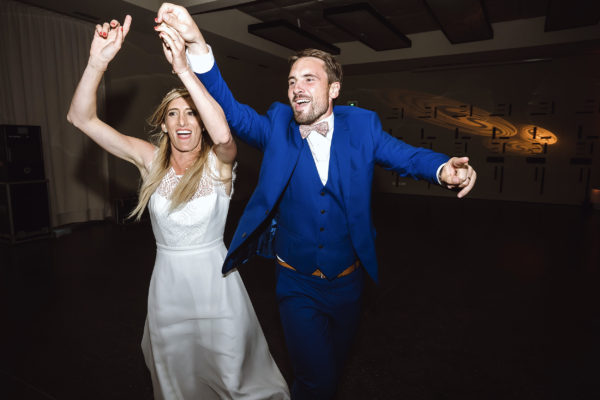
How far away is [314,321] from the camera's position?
149cm

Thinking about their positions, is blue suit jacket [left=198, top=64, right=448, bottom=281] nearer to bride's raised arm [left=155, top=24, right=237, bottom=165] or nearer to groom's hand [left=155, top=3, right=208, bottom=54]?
bride's raised arm [left=155, top=24, right=237, bottom=165]

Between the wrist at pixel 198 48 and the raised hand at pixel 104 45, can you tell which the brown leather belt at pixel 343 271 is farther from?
the raised hand at pixel 104 45

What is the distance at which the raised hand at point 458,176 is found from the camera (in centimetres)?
125

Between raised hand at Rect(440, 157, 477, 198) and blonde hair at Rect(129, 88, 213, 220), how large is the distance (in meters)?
1.01

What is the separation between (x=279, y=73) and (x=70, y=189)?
5616mm

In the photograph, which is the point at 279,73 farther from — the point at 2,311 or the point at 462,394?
the point at 462,394

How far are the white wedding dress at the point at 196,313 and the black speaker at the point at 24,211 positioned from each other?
3.97 meters

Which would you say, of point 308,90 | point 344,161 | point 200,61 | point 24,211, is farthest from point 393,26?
point 24,211

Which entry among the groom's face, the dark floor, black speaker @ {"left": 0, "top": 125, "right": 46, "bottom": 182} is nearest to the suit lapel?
the groom's face

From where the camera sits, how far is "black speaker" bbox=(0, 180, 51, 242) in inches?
178

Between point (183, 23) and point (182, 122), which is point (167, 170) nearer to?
point (182, 122)

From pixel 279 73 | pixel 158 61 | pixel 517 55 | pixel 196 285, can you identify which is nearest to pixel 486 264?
pixel 196 285

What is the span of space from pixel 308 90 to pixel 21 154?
181 inches

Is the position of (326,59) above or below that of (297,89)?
above
